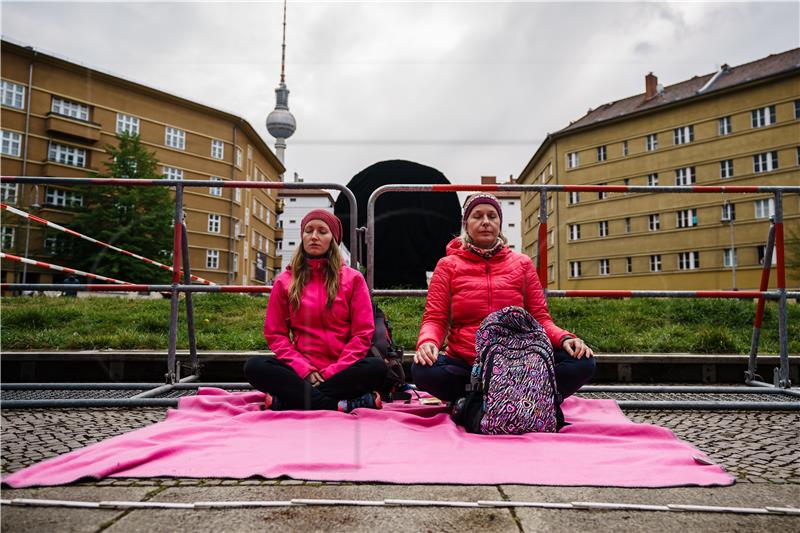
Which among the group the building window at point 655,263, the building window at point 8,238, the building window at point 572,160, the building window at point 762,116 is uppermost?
the building window at point 762,116

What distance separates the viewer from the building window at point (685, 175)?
131 ft

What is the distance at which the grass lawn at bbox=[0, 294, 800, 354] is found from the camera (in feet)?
21.3

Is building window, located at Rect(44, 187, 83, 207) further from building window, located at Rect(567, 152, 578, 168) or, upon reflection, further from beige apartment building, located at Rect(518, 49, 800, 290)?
building window, located at Rect(567, 152, 578, 168)

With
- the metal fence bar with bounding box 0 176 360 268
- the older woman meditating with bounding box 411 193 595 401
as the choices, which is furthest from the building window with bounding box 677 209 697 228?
the older woman meditating with bounding box 411 193 595 401

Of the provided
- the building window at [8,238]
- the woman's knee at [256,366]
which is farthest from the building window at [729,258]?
the woman's knee at [256,366]

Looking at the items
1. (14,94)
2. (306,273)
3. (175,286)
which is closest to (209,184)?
(175,286)

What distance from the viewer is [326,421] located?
3.05 meters

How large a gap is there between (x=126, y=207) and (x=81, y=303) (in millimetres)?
19697

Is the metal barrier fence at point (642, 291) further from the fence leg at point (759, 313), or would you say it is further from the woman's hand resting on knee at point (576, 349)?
the woman's hand resting on knee at point (576, 349)

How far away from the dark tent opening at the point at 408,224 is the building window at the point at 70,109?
116 ft

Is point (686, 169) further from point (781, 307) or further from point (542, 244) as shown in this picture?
point (542, 244)

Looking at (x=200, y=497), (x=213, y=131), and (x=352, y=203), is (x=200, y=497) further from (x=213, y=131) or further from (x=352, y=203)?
(x=213, y=131)

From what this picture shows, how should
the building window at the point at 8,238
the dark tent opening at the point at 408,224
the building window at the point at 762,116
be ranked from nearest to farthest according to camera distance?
the dark tent opening at the point at 408,224 → the building window at the point at 8,238 → the building window at the point at 762,116

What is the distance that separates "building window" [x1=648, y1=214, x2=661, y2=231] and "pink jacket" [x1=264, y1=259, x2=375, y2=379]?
1574 inches
